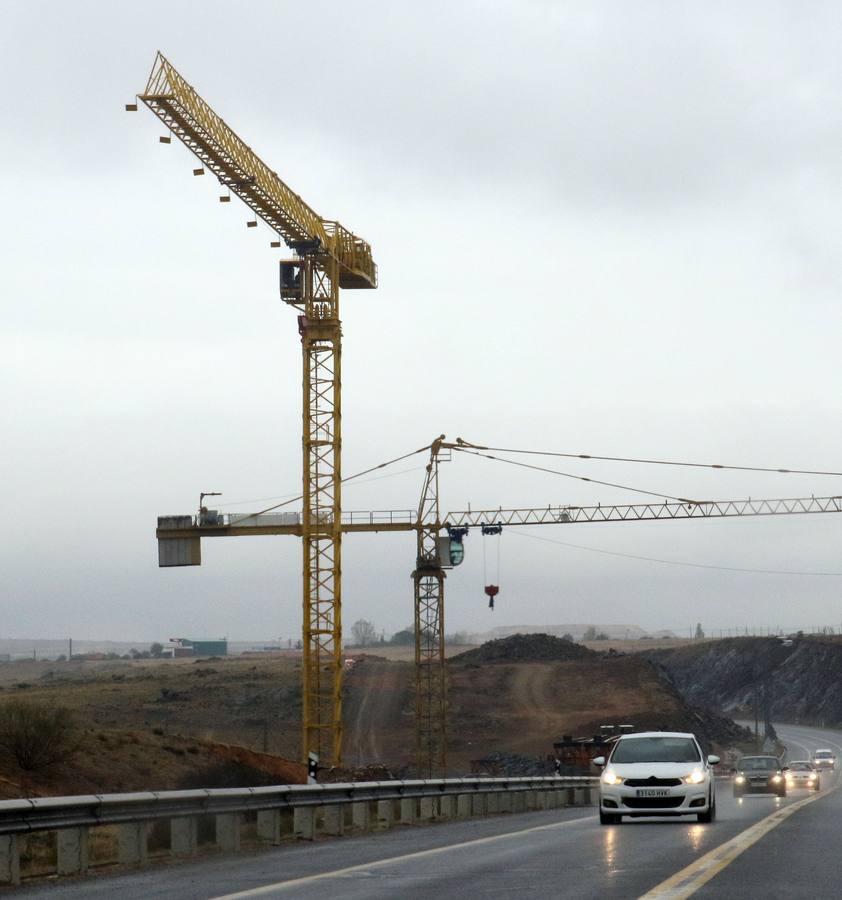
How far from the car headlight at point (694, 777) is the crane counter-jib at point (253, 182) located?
46.2m

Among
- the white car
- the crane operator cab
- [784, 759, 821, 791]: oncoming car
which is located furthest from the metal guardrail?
the crane operator cab

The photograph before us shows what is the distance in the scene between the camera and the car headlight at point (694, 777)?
23.7 m

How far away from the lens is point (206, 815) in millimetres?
19125

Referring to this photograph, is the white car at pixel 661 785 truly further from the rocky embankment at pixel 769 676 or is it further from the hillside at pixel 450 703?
the rocky embankment at pixel 769 676

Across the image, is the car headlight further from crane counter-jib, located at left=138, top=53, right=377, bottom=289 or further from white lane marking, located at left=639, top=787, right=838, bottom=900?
crane counter-jib, located at left=138, top=53, right=377, bottom=289

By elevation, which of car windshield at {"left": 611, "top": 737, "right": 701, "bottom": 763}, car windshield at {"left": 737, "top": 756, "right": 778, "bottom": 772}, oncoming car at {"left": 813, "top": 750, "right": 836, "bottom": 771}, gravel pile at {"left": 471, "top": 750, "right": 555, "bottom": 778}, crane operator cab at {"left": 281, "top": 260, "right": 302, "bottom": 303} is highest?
crane operator cab at {"left": 281, "top": 260, "right": 302, "bottom": 303}

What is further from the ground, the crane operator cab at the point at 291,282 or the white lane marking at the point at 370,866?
the crane operator cab at the point at 291,282

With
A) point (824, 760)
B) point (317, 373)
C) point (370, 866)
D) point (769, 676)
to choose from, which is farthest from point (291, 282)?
point (769, 676)

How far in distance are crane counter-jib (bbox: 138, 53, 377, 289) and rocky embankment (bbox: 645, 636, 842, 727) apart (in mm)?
102083

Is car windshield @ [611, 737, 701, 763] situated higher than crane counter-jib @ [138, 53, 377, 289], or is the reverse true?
crane counter-jib @ [138, 53, 377, 289]

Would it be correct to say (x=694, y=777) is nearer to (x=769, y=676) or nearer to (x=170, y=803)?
(x=170, y=803)

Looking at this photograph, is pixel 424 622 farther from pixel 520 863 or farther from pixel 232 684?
pixel 520 863

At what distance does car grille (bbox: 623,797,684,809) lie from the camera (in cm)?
2353

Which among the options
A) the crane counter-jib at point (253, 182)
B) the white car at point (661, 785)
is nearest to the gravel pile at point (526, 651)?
the crane counter-jib at point (253, 182)
